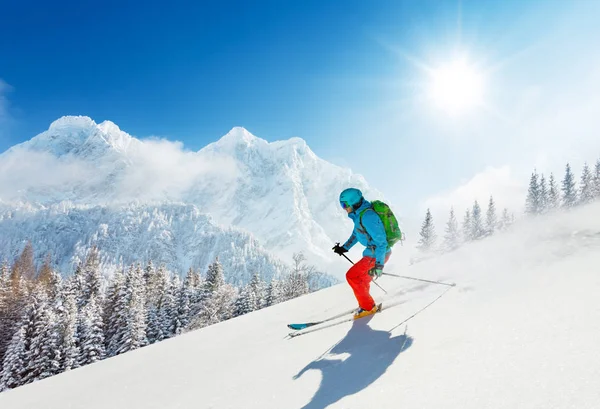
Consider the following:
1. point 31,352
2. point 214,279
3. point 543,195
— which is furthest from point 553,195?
point 31,352

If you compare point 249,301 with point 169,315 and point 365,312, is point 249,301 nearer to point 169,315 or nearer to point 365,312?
point 169,315

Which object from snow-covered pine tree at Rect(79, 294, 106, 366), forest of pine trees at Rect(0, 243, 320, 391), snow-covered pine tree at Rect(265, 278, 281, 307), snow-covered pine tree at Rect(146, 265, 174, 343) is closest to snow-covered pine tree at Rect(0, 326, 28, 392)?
forest of pine trees at Rect(0, 243, 320, 391)

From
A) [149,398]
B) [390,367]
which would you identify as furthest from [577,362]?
[149,398]

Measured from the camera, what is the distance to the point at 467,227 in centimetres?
6088

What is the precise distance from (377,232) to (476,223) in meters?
62.4

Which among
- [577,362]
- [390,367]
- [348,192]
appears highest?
[348,192]

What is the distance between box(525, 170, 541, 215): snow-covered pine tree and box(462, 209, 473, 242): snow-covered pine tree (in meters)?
9.43

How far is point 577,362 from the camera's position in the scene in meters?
2.47

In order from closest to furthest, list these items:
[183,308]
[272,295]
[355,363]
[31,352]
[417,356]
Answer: [417,356] < [355,363] < [31,352] < [183,308] < [272,295]

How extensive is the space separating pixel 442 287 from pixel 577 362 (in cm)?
381

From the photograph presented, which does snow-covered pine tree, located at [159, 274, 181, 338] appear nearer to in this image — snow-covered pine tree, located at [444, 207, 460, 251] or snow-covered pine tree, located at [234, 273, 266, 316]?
snow-covered pine tree, located at [234, 273, 266, 316]

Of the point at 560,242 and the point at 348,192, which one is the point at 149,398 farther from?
the point at 560,242

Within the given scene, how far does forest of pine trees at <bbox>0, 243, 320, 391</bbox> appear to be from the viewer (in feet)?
104

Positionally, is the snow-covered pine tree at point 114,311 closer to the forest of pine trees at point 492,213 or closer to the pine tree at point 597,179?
the forest of pine trees at point 492,213
